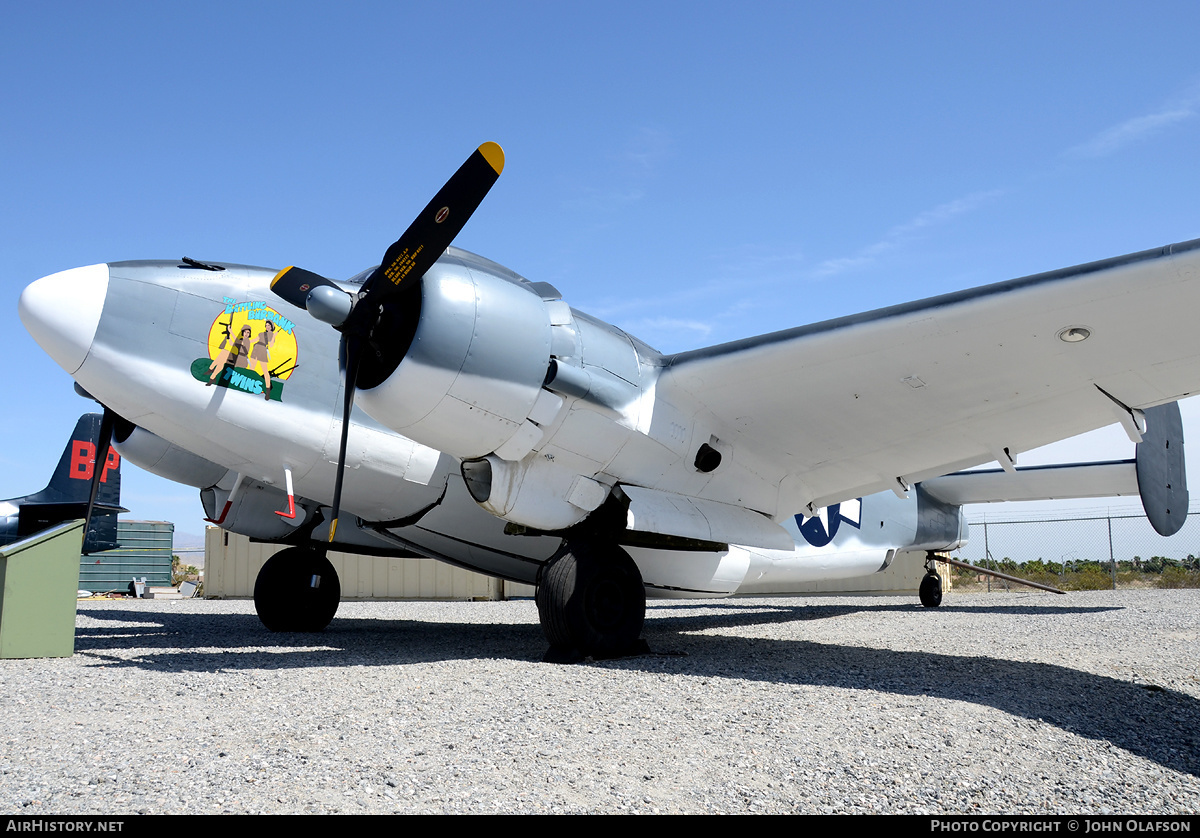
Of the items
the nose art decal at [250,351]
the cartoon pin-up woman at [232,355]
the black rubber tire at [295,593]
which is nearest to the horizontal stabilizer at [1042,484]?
the black rubber tire at [295,593]

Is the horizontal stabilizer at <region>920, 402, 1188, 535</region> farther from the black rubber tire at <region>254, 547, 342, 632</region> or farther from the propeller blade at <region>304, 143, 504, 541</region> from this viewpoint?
the black rubber tire at <region>254, 547, 342, 632</region>

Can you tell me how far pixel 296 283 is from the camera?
604cm

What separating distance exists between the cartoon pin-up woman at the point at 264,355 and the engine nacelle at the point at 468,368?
6.33ft

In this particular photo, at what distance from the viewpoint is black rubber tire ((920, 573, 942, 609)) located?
15.1m

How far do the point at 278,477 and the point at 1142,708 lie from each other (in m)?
6.96

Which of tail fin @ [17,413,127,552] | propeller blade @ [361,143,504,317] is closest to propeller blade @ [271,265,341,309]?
propeller blade @ [361,143,504,317]

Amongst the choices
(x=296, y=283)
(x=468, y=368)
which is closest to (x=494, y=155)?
(x=468, y=368)

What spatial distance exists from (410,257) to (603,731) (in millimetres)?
3423

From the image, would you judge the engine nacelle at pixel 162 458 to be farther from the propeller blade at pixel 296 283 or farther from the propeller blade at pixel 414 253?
the propeller blade at pixel 414 253

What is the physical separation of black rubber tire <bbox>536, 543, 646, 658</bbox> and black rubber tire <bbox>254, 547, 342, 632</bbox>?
13.5ft

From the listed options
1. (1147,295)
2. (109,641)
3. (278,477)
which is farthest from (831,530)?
(109,641)

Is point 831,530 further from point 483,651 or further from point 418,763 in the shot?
point 418,763

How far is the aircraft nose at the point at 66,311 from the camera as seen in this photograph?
20.6ft

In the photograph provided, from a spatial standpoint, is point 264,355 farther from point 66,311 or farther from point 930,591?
point 930,591
